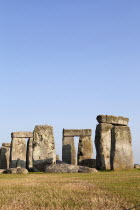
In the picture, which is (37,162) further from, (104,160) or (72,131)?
(72,131)

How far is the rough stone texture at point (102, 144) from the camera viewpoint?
57.3ft

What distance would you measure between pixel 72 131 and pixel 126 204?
1919cm

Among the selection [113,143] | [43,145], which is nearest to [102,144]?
[113,143]

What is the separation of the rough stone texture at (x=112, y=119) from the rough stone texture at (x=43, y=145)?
2760 millimetres

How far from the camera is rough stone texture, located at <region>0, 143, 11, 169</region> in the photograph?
27203mm

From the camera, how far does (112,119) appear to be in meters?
18.0

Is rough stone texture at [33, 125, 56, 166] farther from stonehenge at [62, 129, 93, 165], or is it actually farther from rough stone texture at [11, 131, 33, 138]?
stonehenge at [62, 129, 93, 165]

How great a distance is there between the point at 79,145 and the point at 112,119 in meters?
6.52

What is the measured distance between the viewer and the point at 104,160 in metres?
17.4

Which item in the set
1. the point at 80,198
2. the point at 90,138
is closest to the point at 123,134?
the point at 90,138

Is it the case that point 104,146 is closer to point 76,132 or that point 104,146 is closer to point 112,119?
point 112,119

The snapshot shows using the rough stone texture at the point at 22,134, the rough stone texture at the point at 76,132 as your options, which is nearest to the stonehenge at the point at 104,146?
the rough stone texture at the point at 76,132

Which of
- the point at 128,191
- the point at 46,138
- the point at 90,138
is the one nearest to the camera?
the point at 128,191

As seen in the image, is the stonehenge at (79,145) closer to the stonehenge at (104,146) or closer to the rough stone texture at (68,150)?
the rough stone texture at (68,150)
